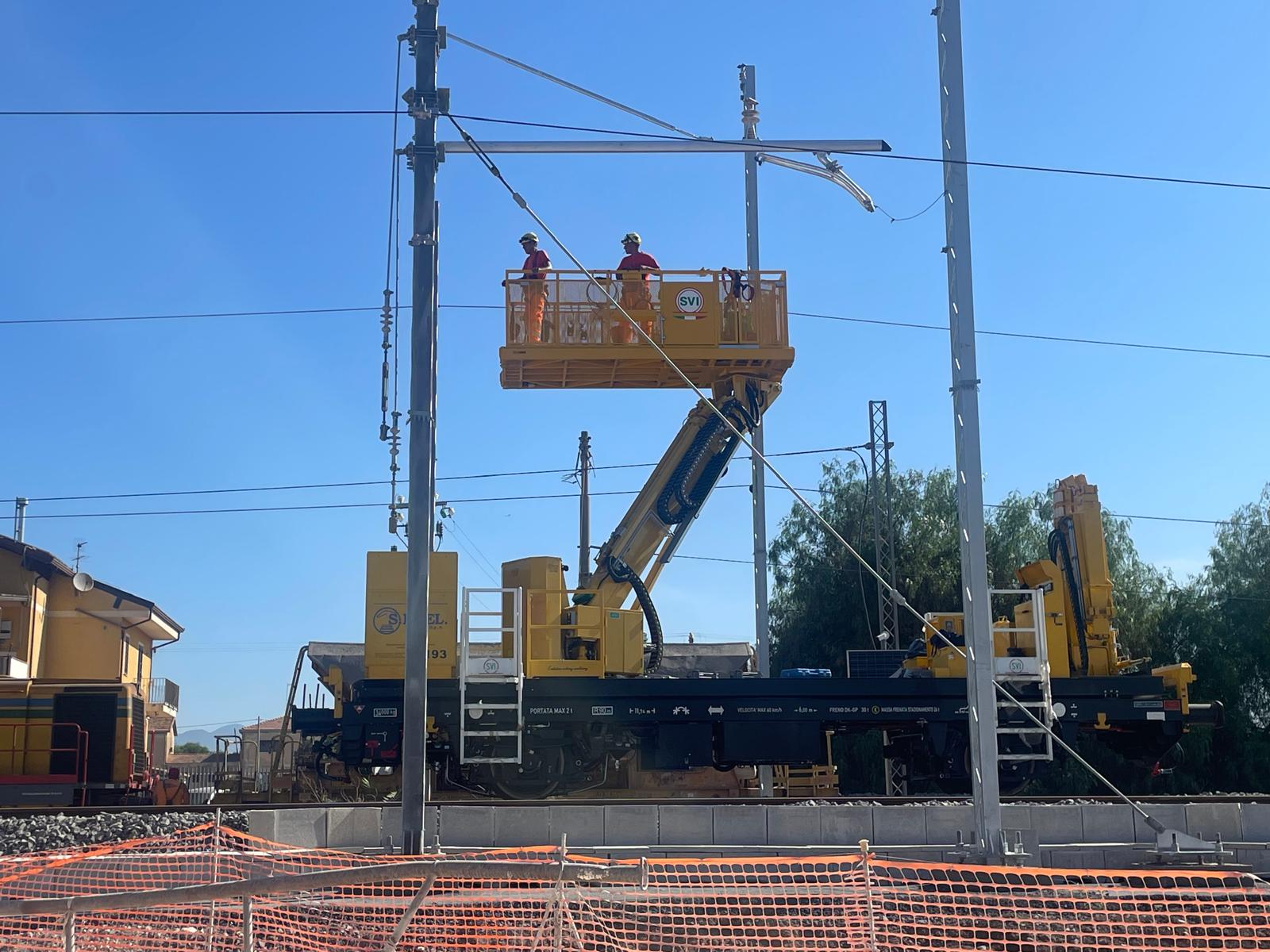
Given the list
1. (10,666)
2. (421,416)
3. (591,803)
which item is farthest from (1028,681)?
(10,666)

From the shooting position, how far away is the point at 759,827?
13516mm

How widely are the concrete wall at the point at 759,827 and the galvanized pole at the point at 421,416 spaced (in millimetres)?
2876

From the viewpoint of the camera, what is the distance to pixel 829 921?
27.9ft

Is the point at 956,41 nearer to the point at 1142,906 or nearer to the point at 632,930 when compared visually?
the point at 1142,906

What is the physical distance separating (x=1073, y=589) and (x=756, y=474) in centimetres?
561

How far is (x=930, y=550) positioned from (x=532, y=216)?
26813mm

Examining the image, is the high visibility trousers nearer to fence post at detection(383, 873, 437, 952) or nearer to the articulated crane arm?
the articulated crane arm

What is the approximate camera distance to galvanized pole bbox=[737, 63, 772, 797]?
63.7 ft

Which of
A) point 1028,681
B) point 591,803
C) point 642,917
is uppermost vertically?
point 1028,681

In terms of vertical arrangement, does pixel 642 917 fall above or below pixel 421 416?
below

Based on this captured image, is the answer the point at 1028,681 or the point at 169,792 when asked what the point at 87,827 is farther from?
the point at 1028,681

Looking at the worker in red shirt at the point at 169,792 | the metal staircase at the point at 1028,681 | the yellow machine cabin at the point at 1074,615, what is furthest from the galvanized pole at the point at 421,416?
the worker in red shirt at the point at 169,792

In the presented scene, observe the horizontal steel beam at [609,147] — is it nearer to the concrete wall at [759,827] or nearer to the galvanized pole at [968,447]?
the galvanized pole at [968,447]

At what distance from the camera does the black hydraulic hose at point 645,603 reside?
18.3m
